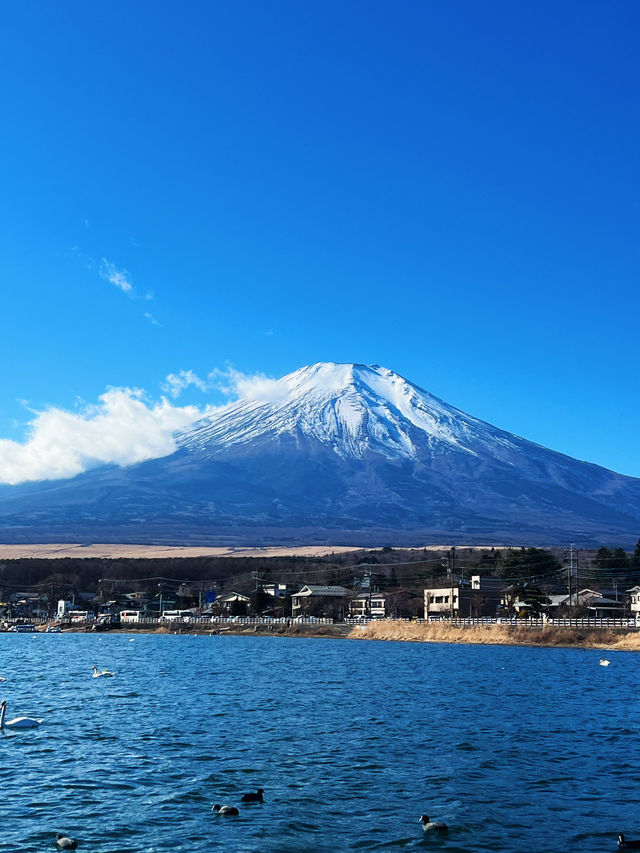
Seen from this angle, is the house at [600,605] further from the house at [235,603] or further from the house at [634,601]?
the house at [235,603]

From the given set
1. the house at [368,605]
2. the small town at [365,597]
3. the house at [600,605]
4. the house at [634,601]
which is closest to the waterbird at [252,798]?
the small town at [365,597]

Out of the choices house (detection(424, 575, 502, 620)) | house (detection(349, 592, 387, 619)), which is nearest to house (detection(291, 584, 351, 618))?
house (detection(349, 592, 387, 619))

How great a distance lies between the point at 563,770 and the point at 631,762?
6.85 feet

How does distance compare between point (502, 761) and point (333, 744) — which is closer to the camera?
point (502, 761)

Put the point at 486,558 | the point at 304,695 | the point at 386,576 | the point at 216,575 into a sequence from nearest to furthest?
the point at 304,695 → the point at 486,558 → the point at 386,576 → the point at 216,575

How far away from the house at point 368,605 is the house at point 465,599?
237 inches

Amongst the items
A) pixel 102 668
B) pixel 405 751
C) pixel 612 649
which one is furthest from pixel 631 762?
pixel 612 649

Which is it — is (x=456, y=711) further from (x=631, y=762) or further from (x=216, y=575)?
(x=216, y=575)

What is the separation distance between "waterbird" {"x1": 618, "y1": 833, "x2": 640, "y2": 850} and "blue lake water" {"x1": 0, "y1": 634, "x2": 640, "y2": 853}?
28 cm

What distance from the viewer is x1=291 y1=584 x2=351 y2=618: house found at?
107 m

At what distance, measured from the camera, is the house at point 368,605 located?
106250mm

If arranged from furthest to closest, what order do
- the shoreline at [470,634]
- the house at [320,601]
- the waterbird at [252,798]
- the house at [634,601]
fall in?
the house at [320,601], the house at [634,601], the shoreline at [470,634], the waterbird at [252,798]

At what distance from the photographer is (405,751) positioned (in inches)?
814

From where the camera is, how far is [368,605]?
108 m
